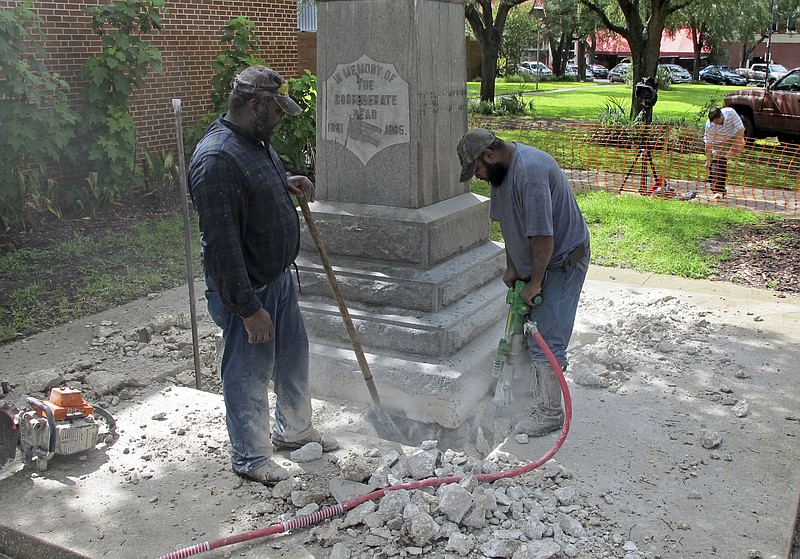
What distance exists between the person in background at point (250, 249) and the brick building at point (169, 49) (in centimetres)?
719

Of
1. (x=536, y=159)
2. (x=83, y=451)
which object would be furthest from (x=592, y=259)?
(x=83, y=451)

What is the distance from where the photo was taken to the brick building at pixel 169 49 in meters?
9.60

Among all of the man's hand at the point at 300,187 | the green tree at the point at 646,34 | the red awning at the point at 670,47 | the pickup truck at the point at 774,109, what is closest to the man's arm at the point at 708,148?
the green tree at the point at 646,34

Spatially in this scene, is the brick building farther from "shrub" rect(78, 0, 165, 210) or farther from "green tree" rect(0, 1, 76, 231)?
"green tree" rect(0, 1, 76, 231)

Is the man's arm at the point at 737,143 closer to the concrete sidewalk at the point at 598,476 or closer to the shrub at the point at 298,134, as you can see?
the shrub at the point at 298,134

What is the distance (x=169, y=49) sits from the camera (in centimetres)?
1119

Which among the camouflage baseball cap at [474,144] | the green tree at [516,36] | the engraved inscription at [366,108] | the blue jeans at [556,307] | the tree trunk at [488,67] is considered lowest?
the blue jeans at [556,307]

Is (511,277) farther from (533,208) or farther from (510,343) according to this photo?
(533,208)

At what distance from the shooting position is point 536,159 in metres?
4.03

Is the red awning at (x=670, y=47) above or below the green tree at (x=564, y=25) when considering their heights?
above

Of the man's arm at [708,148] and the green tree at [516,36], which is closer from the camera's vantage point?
the man's arm at [708,148]

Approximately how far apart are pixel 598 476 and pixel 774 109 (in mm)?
16197

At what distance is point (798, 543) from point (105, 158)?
8.62m

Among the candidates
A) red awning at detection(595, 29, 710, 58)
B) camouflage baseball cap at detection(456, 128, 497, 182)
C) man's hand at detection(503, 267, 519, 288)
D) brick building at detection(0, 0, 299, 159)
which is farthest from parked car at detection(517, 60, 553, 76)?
camouflage baseball cap at detection(456, 128, 497, 182)
